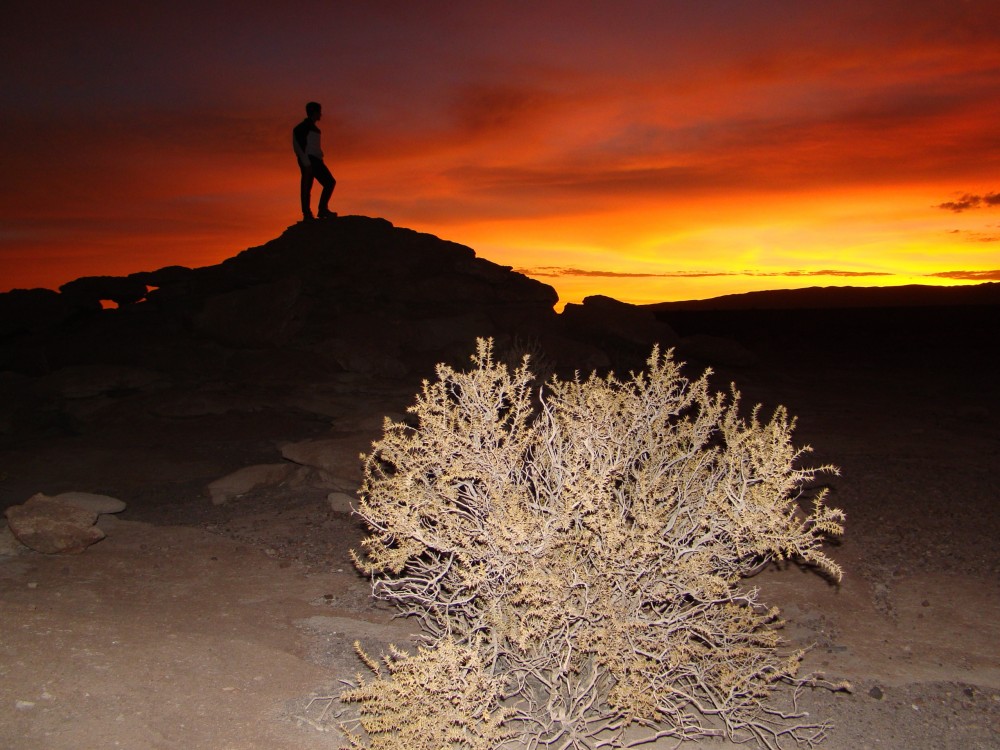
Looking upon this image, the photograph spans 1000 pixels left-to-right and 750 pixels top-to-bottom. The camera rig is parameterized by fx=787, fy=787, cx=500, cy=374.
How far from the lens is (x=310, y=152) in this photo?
42.7 feet

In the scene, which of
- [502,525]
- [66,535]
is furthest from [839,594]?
[66,535]

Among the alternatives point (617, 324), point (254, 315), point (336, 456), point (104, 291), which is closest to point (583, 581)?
point (336, 456)

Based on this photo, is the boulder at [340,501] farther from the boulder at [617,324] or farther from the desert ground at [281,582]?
the boulder at [617,324]

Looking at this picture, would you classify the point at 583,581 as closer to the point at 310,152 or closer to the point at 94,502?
the point at 94,502

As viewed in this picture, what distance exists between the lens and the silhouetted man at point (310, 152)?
12.9 meters

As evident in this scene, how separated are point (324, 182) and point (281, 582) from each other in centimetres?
985

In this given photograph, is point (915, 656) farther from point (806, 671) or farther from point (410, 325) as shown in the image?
point (410, 325)

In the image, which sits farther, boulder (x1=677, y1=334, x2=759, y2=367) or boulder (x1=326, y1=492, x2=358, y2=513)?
boulder (x1=677, y1=334, x2=759, y2=367)

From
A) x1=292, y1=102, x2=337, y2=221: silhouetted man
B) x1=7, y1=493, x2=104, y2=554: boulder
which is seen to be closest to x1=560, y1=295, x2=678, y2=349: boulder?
x1=292, y1=102, x2=337, y2=221: silhouetted man

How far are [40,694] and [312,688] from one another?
1193 mm

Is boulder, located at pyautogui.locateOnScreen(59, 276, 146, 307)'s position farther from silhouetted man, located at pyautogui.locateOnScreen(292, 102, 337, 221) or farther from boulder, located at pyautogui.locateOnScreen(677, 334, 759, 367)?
boulder, located at pyautogui.locateOnScreen(677, 334, 759, 367)

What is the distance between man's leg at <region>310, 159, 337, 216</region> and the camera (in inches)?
528

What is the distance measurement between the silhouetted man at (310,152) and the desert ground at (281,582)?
4.24 meters

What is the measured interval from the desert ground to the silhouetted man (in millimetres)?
4244
